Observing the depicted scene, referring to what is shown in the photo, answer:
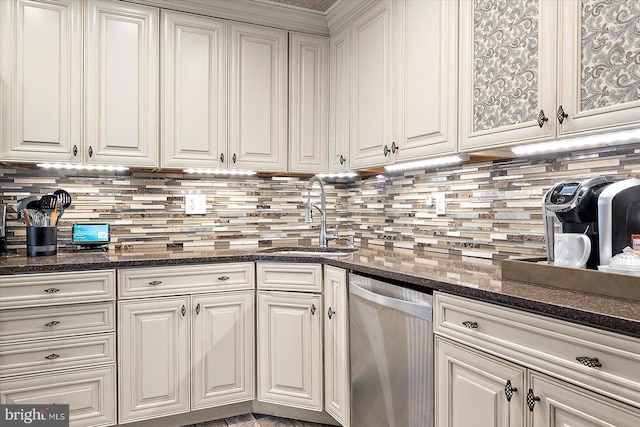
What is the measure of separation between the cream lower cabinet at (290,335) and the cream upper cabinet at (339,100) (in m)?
0.83

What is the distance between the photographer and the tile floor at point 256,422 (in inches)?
96.9

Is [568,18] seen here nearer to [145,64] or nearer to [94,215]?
[145,64]

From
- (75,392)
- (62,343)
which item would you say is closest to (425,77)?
(62,343)

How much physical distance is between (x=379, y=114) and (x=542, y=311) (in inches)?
63.1

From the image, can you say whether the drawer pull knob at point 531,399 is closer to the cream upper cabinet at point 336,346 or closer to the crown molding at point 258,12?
the cream upper cabinet at point 336,346

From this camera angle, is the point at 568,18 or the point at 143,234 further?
the point at 143,234

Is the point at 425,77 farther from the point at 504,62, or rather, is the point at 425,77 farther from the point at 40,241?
the point at 40,241

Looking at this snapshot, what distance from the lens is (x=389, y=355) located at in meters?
1.88

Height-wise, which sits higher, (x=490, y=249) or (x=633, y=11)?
(x=633, y=11)

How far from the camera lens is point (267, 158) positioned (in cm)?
291

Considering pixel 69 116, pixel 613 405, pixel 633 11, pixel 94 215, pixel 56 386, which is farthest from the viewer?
pixel 94 215

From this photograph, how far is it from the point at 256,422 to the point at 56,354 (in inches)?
41.4

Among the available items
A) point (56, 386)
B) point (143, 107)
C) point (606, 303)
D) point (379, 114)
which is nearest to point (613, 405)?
point (606, 303)

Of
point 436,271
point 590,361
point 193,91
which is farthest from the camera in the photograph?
point 193,91
